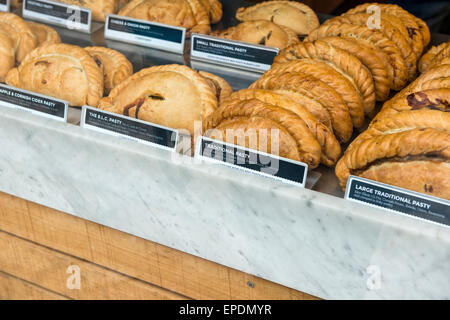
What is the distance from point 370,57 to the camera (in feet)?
4.33

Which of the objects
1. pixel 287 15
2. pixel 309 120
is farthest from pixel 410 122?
pixel 287 15

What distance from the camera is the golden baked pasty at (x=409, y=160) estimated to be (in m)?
0.96

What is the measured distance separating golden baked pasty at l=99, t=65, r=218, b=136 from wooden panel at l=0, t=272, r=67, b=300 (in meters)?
0.78

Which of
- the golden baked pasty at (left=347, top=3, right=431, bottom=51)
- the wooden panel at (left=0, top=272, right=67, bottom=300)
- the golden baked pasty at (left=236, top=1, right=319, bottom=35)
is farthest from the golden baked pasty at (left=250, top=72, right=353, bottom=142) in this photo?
the wooden panel at (left=0, top=272, right=67, bottom=300)

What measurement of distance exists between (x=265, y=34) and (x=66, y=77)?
649 millimetres

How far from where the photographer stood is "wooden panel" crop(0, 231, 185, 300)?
150 centimetres

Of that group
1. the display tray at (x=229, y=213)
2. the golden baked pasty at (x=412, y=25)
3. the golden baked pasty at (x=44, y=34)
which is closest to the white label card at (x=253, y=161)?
the display tray at (x=229, y=213)

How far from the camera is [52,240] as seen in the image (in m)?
1.57

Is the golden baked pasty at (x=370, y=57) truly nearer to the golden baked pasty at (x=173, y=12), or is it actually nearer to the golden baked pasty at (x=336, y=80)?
the golden baked pasty at (x=336, y=80)

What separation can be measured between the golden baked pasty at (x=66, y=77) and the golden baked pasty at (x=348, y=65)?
1.93 ft

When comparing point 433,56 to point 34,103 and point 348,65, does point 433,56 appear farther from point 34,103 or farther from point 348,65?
point 34,103
